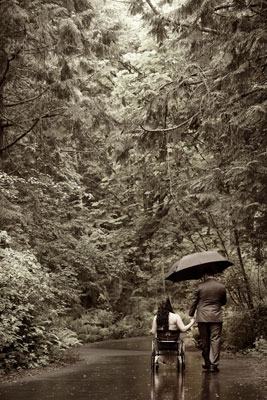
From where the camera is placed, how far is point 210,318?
10914 millimetres

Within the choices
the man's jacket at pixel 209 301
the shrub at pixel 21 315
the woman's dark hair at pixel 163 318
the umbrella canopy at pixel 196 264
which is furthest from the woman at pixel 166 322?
the shrub at pixel 21 315

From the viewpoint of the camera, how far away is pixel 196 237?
23.6 metres

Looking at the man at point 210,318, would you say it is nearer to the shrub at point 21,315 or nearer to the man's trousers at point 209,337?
the man's trousers at point 209,337

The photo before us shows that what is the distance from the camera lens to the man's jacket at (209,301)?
35.9 ft

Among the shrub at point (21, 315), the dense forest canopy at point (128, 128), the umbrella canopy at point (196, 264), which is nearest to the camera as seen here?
the shrub at point (21, 315)

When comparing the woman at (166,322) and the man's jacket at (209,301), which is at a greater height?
the man's jacket at (209,301)

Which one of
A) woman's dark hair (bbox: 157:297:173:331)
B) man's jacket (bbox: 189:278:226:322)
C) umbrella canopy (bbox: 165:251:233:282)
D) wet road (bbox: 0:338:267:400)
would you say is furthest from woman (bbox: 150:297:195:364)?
umbrella canopy (bbox: 165:251:233:282)

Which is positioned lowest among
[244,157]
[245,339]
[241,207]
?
[245,339]

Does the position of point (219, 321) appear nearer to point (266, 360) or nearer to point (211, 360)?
point (211, 360)

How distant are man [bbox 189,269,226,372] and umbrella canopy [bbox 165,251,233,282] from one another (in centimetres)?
63

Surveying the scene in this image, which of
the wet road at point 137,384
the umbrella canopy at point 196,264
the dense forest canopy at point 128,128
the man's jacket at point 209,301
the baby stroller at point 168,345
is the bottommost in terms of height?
the wet road at point 137,384

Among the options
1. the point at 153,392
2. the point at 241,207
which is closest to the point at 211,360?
the point at 153,392

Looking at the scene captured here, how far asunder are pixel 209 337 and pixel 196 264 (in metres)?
1.37

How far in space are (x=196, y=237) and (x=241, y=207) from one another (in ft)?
35.1
